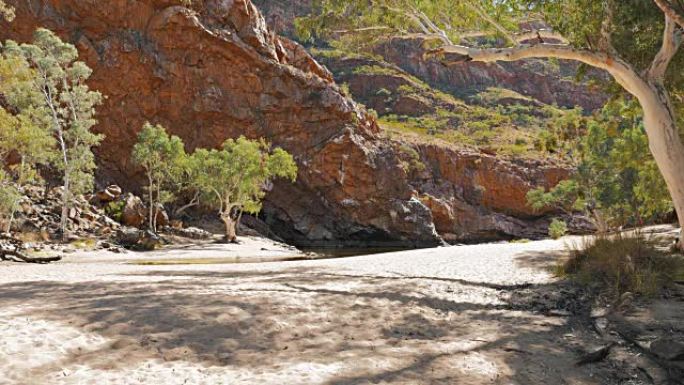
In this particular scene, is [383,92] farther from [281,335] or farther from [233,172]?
[281,335]

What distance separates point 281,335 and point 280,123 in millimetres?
53006

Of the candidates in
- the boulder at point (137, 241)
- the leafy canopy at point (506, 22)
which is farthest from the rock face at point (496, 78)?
the leafy canopy at point (506, 22)

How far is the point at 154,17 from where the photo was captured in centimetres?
5038

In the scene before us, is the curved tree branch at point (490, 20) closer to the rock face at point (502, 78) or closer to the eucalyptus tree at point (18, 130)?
the eucalyptus tree at point (18, 130)

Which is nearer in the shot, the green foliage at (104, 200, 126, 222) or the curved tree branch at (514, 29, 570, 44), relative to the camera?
the curved tree branch at (514, 29, 570, 44)

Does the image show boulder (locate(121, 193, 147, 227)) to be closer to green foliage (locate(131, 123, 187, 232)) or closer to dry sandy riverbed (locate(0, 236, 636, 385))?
green foliage (locate(131, 123, 187, 232))

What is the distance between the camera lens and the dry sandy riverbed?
4.20 meters

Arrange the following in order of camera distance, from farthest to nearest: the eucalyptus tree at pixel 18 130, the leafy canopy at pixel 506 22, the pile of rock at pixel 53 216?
1. the pile of rock at pixel 53 216
2. the eucalyptus tree at pixel 18 130
3. the leafy canopy at pixel 506 22

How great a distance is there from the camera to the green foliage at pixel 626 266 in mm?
7798

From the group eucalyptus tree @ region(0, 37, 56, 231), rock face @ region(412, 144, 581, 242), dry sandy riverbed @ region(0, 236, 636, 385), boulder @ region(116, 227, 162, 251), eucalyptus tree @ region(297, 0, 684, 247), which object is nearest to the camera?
dry sandy riverbed @ region(0, 236, 636, 385)

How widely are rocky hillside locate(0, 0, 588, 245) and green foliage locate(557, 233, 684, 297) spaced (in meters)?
48.6

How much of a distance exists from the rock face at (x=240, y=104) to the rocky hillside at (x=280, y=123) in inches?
5.3

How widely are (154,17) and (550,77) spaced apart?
386 feet

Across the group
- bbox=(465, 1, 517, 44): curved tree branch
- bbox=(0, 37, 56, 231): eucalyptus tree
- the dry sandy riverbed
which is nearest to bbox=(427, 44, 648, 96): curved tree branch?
bbox=(465, 1, 517, 44): curved tree branch
